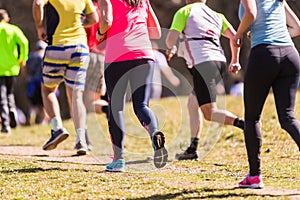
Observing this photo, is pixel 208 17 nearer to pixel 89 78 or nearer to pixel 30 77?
pixel 89 78

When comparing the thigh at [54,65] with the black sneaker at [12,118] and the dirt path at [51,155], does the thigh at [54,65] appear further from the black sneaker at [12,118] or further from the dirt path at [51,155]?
the black sneaker at [12,118]

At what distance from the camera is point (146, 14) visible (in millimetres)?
6855

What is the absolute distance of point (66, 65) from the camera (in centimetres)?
817

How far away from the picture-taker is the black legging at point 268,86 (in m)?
5.41

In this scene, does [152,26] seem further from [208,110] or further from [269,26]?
[269,26]

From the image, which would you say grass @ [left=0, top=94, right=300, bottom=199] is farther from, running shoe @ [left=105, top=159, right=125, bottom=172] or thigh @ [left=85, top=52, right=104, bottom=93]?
thigh @ [left=85, top=52, right=104, bottom=93]

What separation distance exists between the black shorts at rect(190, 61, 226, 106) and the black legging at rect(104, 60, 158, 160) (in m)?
0.82

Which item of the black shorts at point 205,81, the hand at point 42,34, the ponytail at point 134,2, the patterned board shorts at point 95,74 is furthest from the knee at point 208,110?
the patterned board shorts at point 95,74

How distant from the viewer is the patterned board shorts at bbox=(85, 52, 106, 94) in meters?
9.45

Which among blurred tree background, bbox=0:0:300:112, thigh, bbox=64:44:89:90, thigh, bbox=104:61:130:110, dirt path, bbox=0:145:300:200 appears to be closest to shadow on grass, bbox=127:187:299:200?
thigh, bbox=104:61:130:110

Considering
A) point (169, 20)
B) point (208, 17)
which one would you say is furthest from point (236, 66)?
point (169, 20)

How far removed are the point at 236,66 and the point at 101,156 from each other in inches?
92.5

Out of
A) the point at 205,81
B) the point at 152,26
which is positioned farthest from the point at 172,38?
the point at 205,81

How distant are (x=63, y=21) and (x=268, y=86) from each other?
11.1 feet
